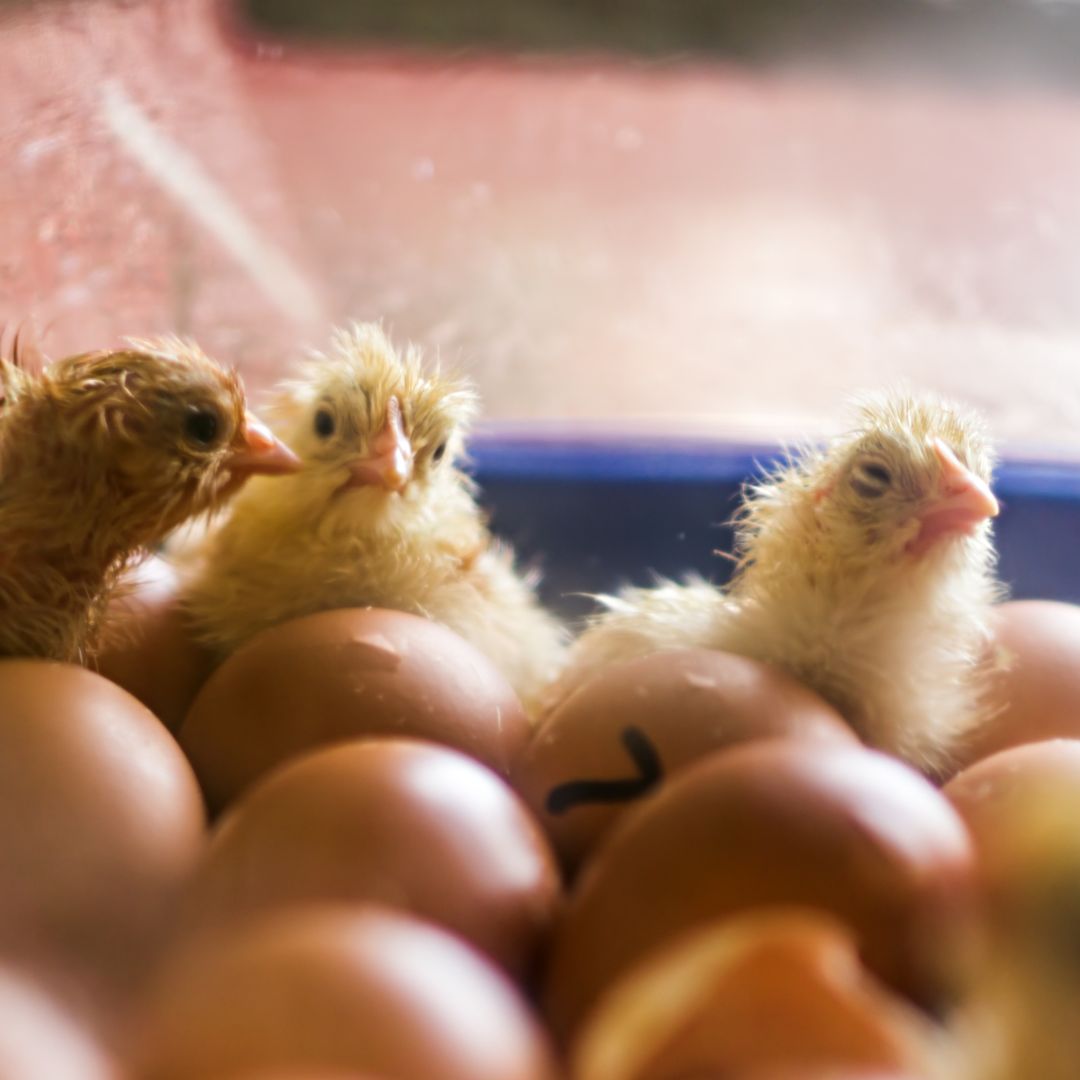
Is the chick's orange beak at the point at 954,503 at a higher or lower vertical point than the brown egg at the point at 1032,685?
higher

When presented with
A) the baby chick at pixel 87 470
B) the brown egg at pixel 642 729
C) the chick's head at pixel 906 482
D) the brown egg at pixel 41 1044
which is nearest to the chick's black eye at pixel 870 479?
the chick's head at pixel 906 482

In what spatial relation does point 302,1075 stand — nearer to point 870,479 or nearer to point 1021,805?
point 1021,805

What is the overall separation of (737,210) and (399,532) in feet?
2.75

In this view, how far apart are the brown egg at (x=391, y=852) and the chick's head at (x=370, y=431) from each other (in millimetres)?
264

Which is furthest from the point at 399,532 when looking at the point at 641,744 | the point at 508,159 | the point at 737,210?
the point at 737,210

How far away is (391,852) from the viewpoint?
43 cm

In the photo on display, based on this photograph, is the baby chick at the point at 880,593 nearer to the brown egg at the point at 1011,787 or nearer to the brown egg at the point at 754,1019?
the brown egg at the point at 1011,787

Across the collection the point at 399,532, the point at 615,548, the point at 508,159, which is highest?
the point at 508,159

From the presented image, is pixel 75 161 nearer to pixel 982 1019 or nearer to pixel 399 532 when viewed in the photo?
pixel 399 532

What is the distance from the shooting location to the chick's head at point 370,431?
72 cm

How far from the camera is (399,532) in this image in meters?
0.74

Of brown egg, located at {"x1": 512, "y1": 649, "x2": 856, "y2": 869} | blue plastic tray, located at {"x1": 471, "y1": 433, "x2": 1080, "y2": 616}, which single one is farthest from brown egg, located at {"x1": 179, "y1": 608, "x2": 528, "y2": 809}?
blue plastic tray, located at {"x1": 471, "y1": 433, "x2": 1080, "y2": 616}

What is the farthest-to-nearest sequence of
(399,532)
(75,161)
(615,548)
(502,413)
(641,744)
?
(502,413), (615,548), (75,161), (399,532), (641,744)

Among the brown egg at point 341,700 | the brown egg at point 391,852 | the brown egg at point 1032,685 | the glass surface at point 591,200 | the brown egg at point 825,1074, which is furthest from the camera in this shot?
the glass surface at point 591,200
